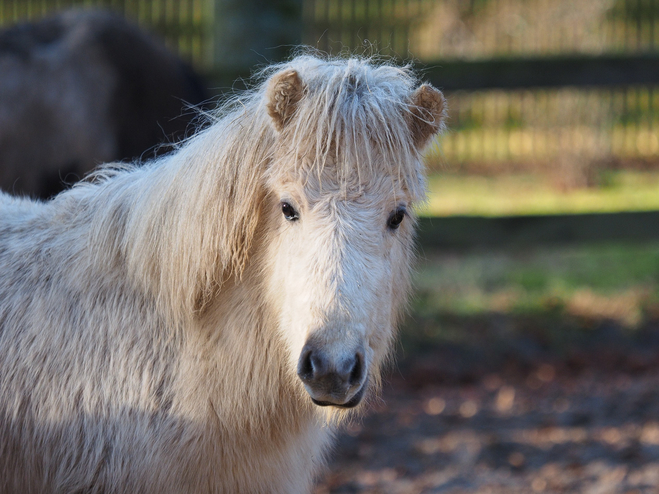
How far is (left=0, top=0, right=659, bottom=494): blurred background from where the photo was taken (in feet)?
12.8

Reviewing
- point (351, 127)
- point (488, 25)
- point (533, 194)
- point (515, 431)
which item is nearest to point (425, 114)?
point (351, 127)

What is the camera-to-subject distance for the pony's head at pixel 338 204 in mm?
1879

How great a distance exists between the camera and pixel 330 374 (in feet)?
5.96

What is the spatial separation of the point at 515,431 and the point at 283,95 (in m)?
3.06

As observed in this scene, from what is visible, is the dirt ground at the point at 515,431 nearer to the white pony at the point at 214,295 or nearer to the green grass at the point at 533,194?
the white pony at the point at 214,295

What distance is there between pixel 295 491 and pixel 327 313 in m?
0.93

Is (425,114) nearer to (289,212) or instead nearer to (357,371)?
(289,212)

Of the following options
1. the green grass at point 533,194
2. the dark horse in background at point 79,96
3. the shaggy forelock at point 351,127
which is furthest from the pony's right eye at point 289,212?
the green grass at point 533,194

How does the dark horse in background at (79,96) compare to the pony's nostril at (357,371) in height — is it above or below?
above

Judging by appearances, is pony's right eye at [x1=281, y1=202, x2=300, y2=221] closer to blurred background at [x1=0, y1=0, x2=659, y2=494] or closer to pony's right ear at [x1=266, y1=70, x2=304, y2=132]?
pony's right ear at [x1=266, y1=70, x2=304, y2=132]

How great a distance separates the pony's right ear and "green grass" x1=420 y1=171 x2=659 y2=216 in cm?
649

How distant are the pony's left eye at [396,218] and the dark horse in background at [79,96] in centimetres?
250

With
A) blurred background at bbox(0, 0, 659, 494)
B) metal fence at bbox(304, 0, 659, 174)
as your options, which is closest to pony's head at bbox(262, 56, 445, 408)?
blurred background at bbox(0, 0, 659, 494)

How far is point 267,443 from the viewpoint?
2.31 meters
